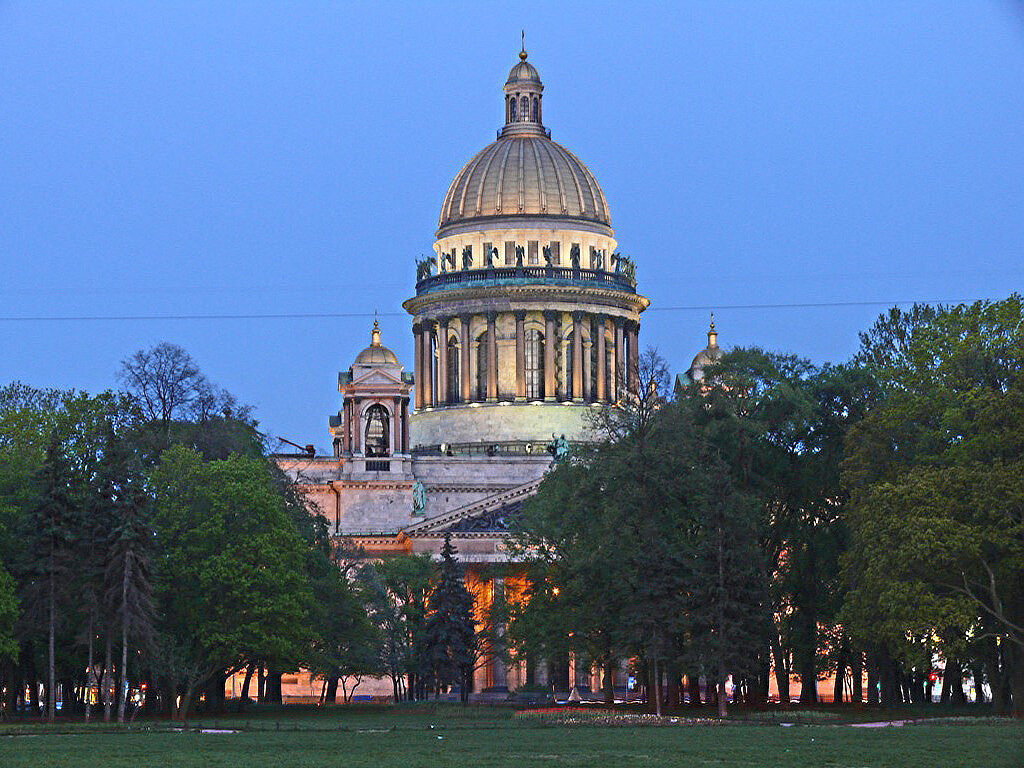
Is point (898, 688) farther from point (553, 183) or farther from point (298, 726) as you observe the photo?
point (553, 183)

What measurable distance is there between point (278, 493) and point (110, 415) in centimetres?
863

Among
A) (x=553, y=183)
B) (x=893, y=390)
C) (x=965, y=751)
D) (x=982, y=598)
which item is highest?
(x=553, y=183)

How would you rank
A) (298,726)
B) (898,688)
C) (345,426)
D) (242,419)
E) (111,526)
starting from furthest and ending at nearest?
(345,426)
(242,419)
(898,688)
(111,526)
(298,726)

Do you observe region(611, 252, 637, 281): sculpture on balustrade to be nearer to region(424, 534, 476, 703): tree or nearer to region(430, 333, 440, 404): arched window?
region(430, 333, 440, 404): arched window

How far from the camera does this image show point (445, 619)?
112 metres

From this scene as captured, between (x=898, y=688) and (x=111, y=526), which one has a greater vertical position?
(x=111, y=526)

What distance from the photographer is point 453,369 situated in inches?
6560

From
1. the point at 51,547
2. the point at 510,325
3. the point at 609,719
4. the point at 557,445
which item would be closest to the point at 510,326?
the point at 510,325

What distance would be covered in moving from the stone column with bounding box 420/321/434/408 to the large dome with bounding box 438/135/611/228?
7.60m

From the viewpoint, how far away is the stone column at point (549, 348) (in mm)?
162625

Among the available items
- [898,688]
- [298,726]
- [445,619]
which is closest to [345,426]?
[445,619]

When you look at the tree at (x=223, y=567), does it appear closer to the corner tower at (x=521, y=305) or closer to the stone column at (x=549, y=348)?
the corner tower at (x=521, y=305)

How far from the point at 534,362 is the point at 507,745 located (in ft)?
327

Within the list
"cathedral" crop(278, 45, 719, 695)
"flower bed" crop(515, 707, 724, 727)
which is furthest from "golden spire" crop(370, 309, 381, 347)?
"flower bed" crop(515, 707, 724, 727)
